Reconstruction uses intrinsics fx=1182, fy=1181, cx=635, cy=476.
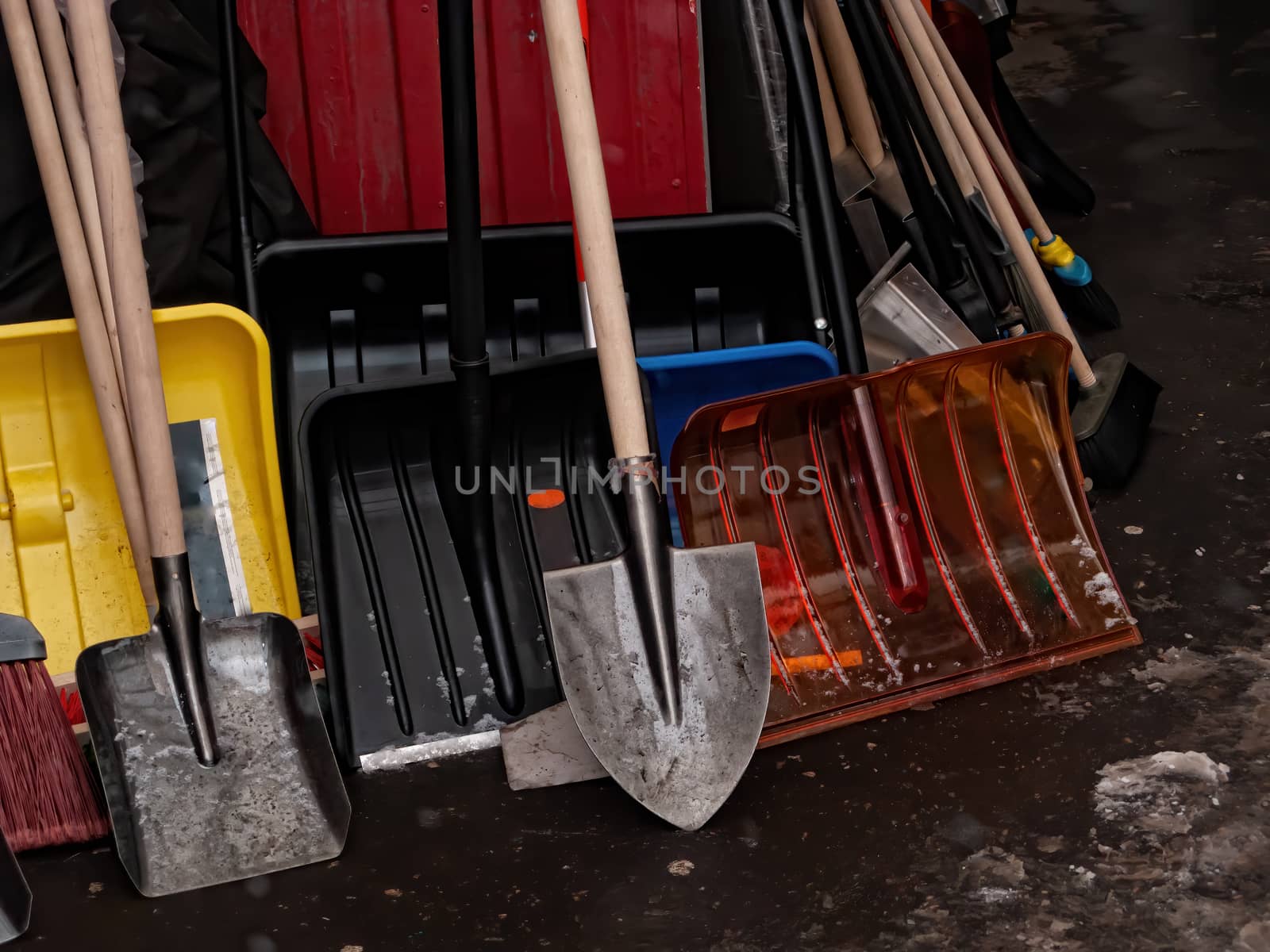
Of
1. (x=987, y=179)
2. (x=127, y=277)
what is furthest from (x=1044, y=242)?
(x=127, y=277)

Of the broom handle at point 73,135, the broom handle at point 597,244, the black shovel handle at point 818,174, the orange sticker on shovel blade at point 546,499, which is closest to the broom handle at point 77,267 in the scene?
the broom handle at point 73,135

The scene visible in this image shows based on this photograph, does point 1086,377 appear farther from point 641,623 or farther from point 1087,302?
point 641,623

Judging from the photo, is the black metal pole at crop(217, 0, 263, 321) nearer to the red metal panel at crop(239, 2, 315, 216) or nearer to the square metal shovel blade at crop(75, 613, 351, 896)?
the red metal panel at crop(239, 2, 315, 216)

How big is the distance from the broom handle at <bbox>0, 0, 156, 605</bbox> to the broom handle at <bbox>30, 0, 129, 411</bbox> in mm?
12

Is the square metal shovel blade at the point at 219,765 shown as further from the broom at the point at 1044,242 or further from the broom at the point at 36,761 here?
the broom at the point at 1044,242

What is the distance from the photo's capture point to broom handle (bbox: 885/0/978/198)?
8.59ft

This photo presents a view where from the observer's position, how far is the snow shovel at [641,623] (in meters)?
1.59

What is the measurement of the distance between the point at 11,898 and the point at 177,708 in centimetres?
29

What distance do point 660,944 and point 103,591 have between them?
108 cm

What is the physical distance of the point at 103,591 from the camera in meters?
1.91

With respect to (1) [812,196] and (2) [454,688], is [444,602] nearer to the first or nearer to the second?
(2) [454,688]

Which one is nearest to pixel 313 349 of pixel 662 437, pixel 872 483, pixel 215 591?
pixel 215 591

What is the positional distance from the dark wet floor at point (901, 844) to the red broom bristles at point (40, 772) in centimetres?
4

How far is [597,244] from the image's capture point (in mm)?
1653
